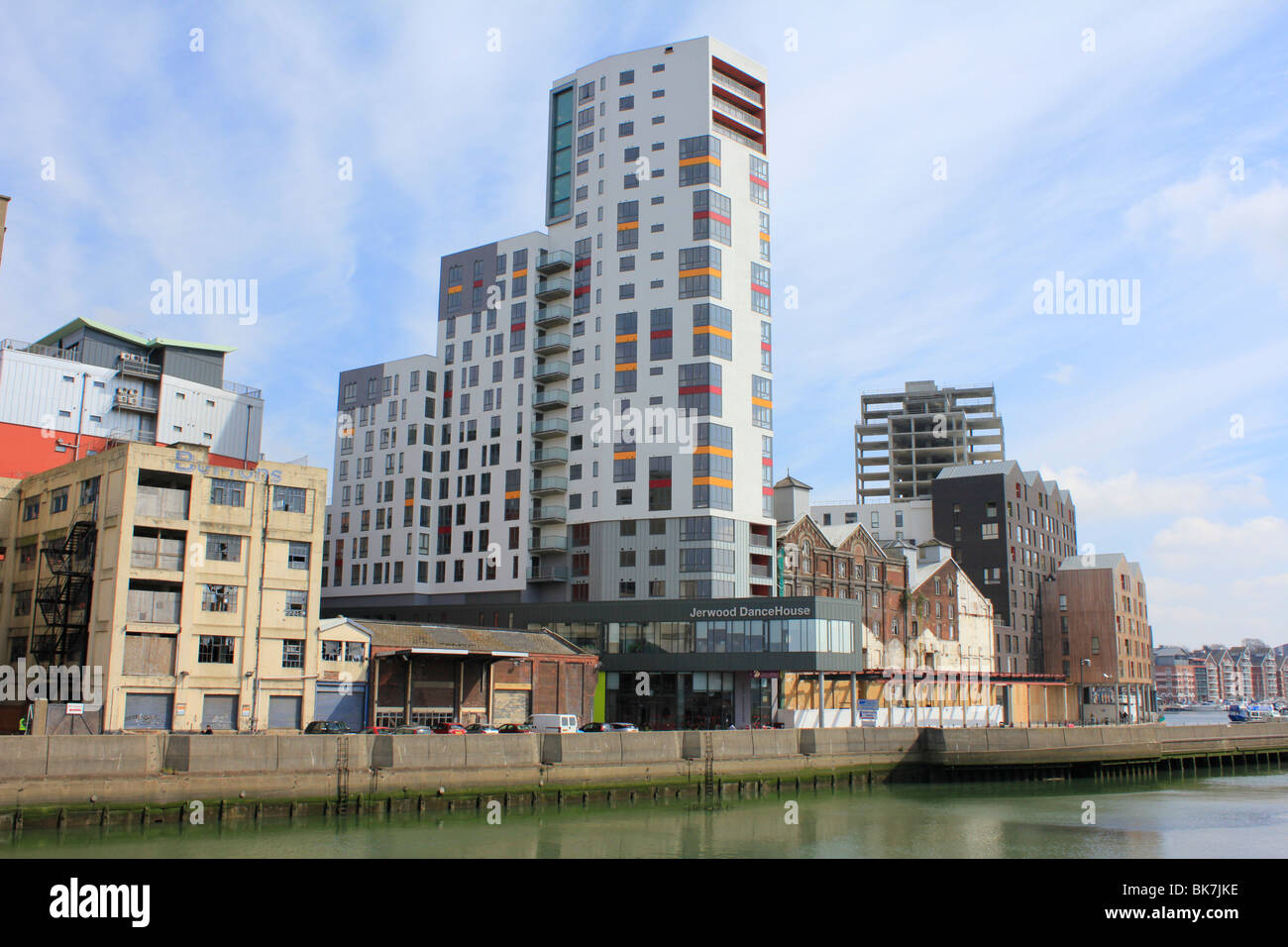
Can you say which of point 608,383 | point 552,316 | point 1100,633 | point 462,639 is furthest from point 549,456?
point 1100,633

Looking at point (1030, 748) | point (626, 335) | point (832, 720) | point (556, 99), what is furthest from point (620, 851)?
point (556, 99)

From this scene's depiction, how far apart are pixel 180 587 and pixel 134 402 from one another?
152 feet

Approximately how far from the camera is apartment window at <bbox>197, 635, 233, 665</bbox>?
64250 millimetres

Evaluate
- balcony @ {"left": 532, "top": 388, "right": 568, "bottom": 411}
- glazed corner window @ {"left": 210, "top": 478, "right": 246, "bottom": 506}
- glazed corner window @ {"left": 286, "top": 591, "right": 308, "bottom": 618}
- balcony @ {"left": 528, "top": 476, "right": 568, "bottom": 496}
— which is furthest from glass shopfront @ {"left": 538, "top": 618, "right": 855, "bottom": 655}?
glazed corner window @ {"left": 210, "top": 478, "right": 246, "bottom": 506}

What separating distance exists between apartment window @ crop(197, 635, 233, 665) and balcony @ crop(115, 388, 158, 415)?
4740 centimetres

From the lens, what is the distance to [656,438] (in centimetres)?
10125

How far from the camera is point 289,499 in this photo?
6981cm

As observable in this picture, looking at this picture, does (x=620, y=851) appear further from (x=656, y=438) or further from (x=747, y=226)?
(x=747, y=226)

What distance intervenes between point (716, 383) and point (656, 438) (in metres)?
7.73

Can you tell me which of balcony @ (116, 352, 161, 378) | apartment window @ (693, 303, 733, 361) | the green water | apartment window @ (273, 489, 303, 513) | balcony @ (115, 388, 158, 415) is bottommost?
the green water

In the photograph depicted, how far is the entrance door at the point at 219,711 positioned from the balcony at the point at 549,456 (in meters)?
47.7

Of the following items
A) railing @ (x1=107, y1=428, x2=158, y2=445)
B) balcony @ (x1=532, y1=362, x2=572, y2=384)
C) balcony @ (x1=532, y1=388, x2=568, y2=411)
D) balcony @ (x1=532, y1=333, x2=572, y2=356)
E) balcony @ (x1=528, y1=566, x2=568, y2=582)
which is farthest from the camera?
balcony @ (x1=532, y1=333, x2=572, y2=356)

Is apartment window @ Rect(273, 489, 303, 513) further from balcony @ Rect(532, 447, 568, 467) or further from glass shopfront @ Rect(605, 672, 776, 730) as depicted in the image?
balcony @ Rect(532, 447, 568, 467)

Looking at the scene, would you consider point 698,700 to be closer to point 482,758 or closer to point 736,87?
point 482,758
